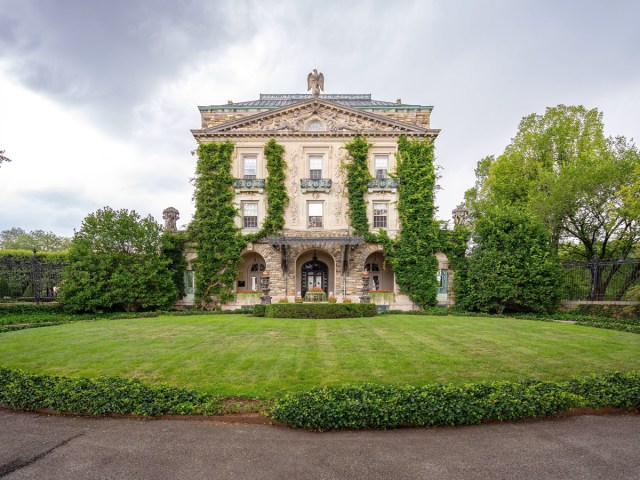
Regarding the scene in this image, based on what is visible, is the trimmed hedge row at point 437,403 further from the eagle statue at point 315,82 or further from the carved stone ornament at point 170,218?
the eagle statue at point 315,82

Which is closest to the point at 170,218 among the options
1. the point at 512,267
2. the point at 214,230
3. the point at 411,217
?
the point at 214,230

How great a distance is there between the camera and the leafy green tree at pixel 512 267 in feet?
66.5

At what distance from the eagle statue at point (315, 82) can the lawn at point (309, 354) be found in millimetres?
18465

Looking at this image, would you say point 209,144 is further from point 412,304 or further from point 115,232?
point 412,304

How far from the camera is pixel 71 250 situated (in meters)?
20.0

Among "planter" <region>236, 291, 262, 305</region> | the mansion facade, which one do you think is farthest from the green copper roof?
"planter" <region>236, 291, 262, 305</region>

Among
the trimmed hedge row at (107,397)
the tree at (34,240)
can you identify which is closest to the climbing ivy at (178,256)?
the trimmed hedge row at (107,397)

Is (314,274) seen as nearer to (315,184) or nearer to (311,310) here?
(315,184)

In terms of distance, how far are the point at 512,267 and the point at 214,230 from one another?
1903 centimetres

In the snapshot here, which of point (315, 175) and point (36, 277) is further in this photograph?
point (315, 175)

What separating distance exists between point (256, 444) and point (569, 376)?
21.9ft

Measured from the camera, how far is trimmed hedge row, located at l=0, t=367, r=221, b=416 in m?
5.87

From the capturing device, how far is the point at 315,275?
26578 mm

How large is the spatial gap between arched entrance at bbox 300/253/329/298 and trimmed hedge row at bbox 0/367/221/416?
1996 cm
